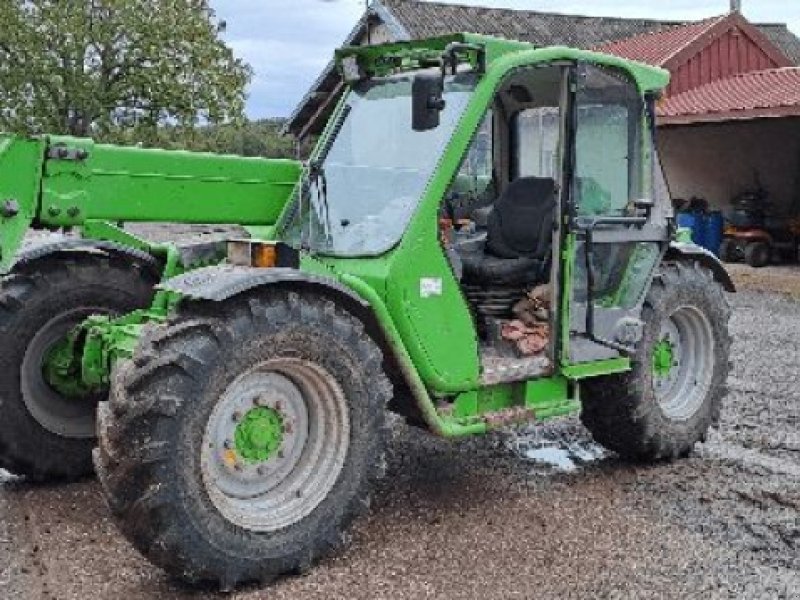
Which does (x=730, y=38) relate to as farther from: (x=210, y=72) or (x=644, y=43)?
(x=210, y=72)

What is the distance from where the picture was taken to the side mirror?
4781mm

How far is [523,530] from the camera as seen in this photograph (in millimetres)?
5137

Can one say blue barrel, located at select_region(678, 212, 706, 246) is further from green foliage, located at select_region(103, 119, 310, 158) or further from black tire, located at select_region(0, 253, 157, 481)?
green foliage, located at select_region(103, 119, 310, 158)

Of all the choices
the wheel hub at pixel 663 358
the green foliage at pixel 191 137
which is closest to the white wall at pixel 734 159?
the wheel hub at pixel 663 358

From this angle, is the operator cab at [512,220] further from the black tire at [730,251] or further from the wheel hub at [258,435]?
the black tire at [730,251]

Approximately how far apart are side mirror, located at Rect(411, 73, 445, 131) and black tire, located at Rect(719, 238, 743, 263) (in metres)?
15.6

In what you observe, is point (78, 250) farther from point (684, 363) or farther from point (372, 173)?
point (684, 363)

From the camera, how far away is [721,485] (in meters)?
5.94

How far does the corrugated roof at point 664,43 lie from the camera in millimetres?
23194

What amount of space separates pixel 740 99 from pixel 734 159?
307 cm

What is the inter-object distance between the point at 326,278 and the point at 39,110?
34374 mm

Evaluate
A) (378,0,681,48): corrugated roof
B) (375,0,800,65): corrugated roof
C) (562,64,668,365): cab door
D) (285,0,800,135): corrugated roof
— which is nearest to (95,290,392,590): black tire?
(562,64,668,365): cab door

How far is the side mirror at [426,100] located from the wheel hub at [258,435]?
1478 millimetres

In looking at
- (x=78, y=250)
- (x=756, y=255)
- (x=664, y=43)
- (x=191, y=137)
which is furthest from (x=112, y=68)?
(x=78, y=250)
